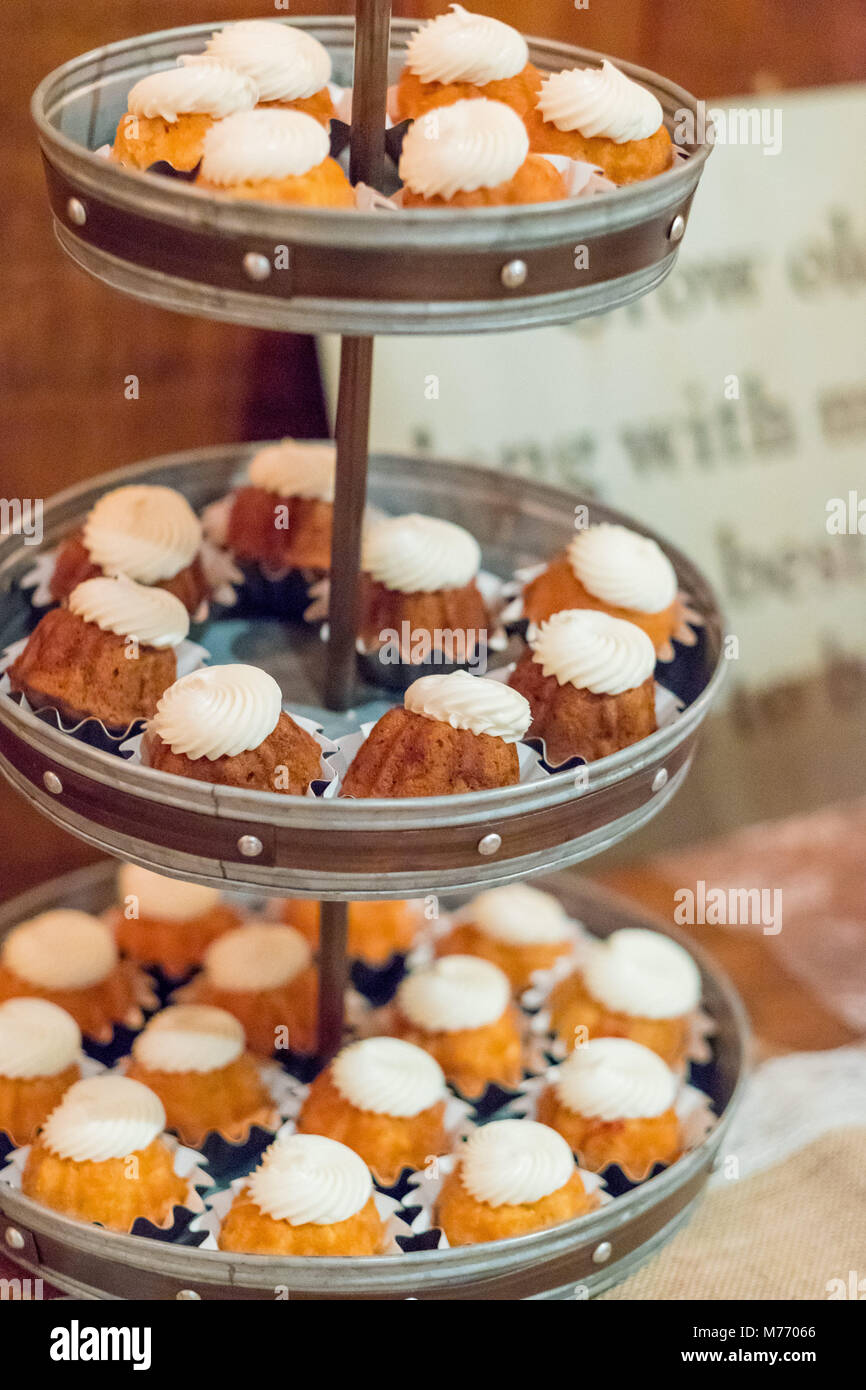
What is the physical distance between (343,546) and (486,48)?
0.45 metres

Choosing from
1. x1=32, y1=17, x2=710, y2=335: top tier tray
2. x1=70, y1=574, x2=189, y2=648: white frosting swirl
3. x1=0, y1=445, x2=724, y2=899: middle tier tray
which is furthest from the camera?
x1=70, y1=574, x2=189, y2=648: white frosting swirl

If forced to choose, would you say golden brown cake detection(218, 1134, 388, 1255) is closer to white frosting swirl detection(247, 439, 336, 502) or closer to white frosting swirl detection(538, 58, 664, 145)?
white frosting swirl detection(247, 439, 336, 502)

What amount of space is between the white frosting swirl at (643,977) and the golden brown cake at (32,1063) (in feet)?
1.95

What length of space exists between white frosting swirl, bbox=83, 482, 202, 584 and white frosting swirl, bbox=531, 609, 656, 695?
1.28ft

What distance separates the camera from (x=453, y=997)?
1.60 m

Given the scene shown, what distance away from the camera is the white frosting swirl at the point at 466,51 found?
1189 mm

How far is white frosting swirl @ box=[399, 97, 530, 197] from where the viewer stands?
108cm

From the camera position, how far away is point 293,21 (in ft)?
4.48

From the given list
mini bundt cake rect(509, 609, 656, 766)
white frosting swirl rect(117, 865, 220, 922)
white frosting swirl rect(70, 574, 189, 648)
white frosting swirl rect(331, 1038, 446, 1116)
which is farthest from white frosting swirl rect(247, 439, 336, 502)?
white frosting swirl rect(331, 1038, 446, 1116)

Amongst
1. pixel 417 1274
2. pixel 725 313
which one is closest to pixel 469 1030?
pixel 417 1274

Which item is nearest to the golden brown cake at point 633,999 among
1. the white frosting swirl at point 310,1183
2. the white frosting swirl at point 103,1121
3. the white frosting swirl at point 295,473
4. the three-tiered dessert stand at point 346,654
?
the three-tiered dessert stand at point 346,654
